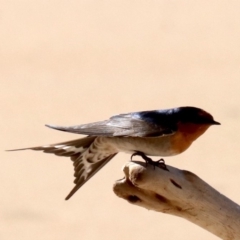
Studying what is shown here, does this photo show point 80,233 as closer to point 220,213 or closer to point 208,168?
point 208,168

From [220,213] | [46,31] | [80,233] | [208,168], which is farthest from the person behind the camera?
[46,31]

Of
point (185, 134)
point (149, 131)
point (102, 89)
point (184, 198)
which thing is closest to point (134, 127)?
point (149, 131)

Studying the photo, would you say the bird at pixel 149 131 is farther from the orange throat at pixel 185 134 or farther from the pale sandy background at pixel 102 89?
the pale sandy background at pixel 102 89

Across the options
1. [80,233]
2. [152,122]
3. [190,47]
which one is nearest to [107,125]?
[152,122]

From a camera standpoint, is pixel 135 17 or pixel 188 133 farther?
pixel 135 17

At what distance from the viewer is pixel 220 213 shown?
2.21 m

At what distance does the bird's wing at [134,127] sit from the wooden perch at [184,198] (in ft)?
0.40

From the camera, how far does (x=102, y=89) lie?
8.02 metres

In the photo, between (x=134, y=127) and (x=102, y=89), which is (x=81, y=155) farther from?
(x=102, y=89)

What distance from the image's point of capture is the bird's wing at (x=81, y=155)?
94.9 inches

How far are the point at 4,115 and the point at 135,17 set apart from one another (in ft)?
13.2

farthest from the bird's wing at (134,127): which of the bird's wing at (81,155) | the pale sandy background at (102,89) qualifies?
the pale sandy background at (102,89)

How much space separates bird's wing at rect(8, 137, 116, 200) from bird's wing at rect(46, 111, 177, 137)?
120 millimetres

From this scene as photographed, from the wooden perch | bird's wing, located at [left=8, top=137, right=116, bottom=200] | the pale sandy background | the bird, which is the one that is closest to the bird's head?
the bird
